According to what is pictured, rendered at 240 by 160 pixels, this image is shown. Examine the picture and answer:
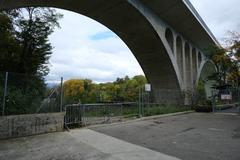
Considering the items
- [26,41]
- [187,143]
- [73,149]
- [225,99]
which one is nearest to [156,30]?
[225,99]

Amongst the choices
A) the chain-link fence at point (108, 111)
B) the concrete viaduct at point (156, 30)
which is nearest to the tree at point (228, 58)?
the concrete viaduct at point (156, 30)

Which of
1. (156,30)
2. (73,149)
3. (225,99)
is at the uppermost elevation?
(156,30)

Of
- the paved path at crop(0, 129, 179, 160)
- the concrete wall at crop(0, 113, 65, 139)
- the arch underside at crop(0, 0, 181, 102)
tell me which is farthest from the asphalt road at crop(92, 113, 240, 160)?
the arch underside at crop(0, 0, 181, 102)

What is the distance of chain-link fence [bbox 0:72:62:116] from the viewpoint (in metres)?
7.48

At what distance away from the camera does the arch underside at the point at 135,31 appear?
1622cm

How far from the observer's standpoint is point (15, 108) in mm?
7574

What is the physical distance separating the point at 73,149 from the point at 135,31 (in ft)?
54.5

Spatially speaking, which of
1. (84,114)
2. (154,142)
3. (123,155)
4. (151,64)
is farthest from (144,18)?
(123,155)

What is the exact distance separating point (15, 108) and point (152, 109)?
904 cm

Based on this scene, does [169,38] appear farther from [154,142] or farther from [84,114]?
[154,142]

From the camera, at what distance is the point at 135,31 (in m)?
21.0

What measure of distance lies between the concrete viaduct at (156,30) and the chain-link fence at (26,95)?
22.0ft

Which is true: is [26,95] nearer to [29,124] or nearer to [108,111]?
[29,124]

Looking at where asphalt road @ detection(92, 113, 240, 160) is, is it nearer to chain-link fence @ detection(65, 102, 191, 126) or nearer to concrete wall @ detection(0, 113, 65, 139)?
chain-link fence @ detection(65, 102, 191, 126)
